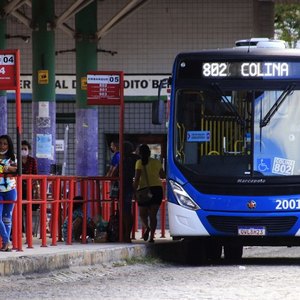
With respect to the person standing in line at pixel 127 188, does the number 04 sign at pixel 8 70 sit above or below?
above

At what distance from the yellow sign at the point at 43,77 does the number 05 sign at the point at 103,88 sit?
285cm

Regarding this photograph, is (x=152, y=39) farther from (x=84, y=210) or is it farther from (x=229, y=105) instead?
(x=229, y=105)

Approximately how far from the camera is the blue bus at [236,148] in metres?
18.9

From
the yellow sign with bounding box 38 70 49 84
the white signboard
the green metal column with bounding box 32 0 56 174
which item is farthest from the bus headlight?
the white signboard

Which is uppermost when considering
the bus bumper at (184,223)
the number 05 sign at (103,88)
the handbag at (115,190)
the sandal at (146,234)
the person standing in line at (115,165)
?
the number 05 sign at (103,88)

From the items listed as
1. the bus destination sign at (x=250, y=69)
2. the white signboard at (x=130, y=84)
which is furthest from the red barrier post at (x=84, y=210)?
the white signboard at (x=130, y=84)

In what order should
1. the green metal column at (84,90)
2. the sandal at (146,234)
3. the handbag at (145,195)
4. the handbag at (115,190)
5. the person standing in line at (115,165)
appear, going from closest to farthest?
1. the handbag at (115,190)
2. the handbag at (145,195)
3. the person standing in line at (115,165)
4. the sandal at (146,234)
5. the green metal column at (84,90)

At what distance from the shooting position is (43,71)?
23469 mm

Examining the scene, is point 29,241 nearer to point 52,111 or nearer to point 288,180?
point 288,180

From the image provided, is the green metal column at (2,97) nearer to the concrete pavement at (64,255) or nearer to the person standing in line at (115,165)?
the person standing in line at (115,165)

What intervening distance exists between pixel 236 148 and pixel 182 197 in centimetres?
107

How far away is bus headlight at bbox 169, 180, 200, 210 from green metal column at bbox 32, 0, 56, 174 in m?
4.64

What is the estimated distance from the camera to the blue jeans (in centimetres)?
1731

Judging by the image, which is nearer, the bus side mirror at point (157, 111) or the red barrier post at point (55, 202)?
the red barrier post at point (55, 202)
